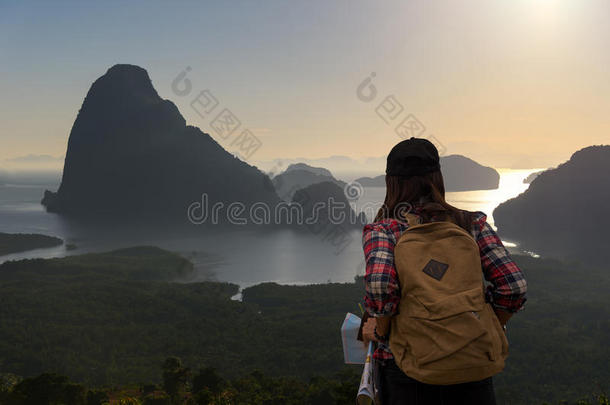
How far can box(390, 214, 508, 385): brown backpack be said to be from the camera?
160 cm

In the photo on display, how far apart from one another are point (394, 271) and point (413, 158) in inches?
20.7

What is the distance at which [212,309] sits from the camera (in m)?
51.2

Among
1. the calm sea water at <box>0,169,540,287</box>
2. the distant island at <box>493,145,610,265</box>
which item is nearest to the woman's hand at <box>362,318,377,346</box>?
the calm sea water at <box>0,169,540,287</box>

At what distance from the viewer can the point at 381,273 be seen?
167 centimetres

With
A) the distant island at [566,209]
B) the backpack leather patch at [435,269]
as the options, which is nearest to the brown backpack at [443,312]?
the backpack leather patch at [435,269]

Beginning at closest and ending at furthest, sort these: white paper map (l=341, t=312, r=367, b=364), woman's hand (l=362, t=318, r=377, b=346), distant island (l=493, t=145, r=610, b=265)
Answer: woman's hand (l=362, t=318, r=377, b=346) → white paper map (l=341, t=312, r=367, b=364) → distant island (l=493, t=145, r=610, b=265)

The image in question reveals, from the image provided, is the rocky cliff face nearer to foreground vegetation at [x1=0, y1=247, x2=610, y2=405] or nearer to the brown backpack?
foreground vegetation at [x1=0, y1=247, x2=610, y2=405]

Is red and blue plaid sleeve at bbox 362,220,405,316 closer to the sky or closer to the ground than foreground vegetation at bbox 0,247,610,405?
closer to the sky

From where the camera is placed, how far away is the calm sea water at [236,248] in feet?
272

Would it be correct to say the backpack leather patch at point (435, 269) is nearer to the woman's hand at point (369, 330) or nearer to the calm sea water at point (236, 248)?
the woman's hand at point (369, 330)

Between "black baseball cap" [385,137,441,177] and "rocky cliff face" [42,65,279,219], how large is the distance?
157m

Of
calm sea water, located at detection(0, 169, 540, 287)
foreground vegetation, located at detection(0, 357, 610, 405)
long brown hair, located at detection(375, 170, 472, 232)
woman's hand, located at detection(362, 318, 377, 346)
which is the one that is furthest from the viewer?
calm sea water, located at detection(0, 169, 540, 287)

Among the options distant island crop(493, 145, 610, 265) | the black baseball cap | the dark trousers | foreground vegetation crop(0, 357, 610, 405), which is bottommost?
foreground vegetation crop(0, 357, 610, 405)

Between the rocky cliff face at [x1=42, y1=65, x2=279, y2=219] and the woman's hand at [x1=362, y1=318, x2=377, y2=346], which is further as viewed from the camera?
the rocky cliff face at [x1=42, y1=65, x2=279, y2=219]
